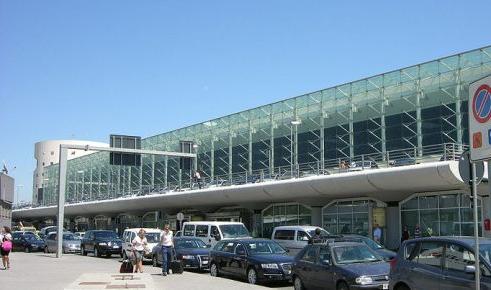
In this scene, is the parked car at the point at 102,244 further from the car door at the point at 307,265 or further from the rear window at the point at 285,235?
the car door at the point at 307,265

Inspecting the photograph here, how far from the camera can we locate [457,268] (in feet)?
36.0

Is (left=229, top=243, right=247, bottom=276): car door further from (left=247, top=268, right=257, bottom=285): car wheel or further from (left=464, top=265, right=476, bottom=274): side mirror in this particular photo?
(left=464, top=265, right=476, bottom=274): side mirror

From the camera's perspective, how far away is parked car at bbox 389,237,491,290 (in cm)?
1061

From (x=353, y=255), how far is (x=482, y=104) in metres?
9.74

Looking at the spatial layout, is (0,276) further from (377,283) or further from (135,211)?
(135,211)

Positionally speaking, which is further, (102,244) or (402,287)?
(102,244)

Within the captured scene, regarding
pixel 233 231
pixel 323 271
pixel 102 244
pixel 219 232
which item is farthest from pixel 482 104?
pixel 102 244

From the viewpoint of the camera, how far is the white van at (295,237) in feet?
86.7

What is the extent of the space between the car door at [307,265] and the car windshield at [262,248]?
4022 mm

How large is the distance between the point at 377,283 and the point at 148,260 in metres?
18.2

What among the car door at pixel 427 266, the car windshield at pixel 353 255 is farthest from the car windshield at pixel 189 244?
the car door at pixel 427 266

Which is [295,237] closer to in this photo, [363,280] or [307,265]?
[307,265]

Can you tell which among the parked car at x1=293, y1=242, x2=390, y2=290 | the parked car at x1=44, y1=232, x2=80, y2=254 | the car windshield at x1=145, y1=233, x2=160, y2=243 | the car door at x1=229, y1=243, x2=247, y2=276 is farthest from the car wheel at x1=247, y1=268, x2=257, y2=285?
the parked car at x1=44, y1=232, x2=80, y2=254

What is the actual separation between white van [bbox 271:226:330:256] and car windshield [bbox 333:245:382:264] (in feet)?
34.0
